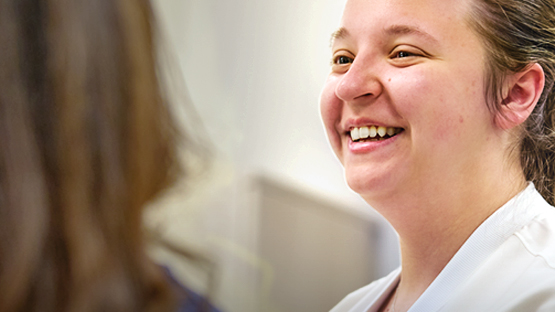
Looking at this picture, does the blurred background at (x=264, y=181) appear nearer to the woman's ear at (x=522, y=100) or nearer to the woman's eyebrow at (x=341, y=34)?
the woman's eyebrow at (x=341, y=34)

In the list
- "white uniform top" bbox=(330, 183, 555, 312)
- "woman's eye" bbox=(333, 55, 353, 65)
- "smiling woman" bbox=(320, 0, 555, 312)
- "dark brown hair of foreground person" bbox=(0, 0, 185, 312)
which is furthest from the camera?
"woman's eye" bbox=(333, 55, 353, 65)

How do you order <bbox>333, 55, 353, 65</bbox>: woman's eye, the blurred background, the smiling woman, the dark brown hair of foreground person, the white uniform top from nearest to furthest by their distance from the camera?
1. the dark brown hair of foreground person
2. the white uniform top
3. the smiling woman
4. <bbox>333, 55, 353, 65</bbox>: woman's eye
5. the blurred background

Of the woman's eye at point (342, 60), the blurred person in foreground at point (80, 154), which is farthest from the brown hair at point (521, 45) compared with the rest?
the blurred person in foreground at point (80, 154)

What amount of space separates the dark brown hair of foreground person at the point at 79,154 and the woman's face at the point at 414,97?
16.8 inches

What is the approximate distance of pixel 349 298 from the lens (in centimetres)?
104

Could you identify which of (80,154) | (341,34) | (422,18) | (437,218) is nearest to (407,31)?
(422,18)

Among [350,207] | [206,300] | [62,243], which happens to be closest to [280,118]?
[350,207]

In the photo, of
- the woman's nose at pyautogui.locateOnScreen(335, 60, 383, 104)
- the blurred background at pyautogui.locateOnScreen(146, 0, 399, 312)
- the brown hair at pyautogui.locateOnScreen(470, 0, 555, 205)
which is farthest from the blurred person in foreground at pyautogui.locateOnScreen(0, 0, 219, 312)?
the blurred background at pyautogui.locateOnScreen(146, 0, 399, 312)

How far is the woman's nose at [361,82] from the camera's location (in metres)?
0.80

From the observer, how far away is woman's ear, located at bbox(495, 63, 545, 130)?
78cm

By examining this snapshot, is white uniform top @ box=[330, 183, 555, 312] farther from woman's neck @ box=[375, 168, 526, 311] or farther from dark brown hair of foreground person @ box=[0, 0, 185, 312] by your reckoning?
dark brown hair of foreground person @ box=[0, 0, 185, 312]

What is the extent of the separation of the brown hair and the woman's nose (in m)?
0.17

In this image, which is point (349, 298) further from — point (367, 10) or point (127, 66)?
point (127, 66)

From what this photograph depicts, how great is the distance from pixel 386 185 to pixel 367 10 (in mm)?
285
